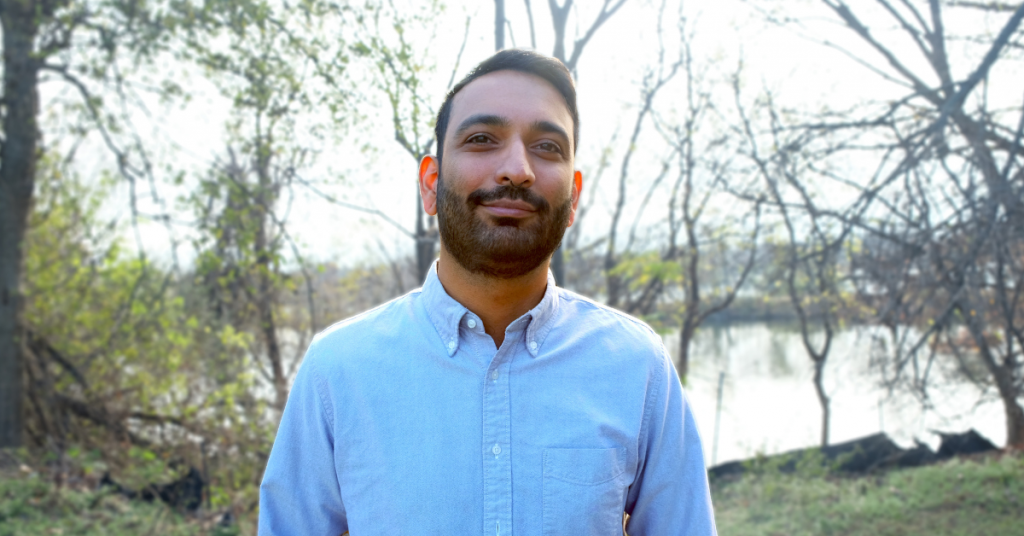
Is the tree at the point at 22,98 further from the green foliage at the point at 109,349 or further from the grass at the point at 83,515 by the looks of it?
the grass at the point at 83,515

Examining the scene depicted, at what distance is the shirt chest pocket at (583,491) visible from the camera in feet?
3.85

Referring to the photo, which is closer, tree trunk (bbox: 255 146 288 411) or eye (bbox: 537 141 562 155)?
eye (bbox: 537 141 562 155)

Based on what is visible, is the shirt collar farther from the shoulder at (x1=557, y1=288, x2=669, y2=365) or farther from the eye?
the eye

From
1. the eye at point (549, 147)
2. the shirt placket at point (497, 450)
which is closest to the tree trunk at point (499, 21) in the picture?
the eye at point (549, 147)

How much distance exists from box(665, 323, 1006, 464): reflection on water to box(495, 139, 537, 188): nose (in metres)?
9.06

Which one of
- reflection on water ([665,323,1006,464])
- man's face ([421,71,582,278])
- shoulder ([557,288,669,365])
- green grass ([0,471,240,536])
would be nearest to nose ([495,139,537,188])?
man's face ([421,71,582,278])

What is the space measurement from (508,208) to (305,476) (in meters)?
0.66

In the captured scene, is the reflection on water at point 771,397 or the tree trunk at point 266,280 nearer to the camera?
the tree trunk at point 266,280

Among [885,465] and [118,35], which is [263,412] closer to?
[118,35]

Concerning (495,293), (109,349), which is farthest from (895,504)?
(109,349)

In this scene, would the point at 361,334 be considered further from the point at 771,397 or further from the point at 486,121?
the point at 771,397

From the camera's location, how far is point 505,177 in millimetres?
1259

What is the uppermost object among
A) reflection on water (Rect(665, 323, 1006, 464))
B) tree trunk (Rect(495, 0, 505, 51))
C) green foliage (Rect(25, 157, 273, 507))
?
tree trunk (Rect(495, 0, 505, 51))

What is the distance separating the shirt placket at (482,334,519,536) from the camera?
1169 millimetres
